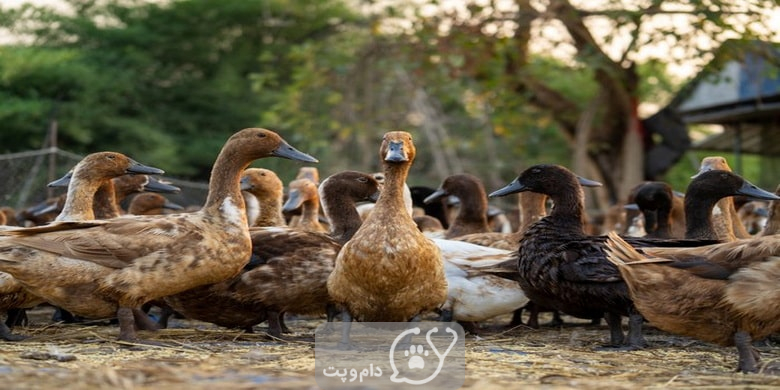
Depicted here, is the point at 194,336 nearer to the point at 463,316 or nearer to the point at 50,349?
the point at 50,349

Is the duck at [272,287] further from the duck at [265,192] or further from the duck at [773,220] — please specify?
the duck at [773,220]

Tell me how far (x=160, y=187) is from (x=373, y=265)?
9.82 ft

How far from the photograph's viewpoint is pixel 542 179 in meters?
7.29

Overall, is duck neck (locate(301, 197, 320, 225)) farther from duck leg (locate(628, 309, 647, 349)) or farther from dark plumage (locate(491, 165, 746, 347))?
duck leg (locate(628, 309, 647, 349))

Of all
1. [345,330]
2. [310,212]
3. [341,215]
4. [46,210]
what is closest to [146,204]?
[46,210]

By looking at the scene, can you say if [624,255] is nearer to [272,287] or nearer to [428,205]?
[272,287]

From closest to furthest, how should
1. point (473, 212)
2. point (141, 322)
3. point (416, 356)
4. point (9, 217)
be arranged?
point (416, 356), point (141, 322), point (473, 212), point (9, 217)

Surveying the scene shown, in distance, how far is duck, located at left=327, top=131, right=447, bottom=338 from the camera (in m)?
5.91

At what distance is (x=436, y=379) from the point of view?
4621 mm

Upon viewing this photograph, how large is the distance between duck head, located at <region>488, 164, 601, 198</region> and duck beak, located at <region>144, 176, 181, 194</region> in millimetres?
2617

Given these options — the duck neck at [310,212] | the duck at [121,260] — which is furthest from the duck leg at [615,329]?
the duck neck at [310,212]

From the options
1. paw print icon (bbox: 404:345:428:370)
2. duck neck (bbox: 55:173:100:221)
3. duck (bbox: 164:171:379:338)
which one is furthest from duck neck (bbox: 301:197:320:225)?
paw print icon (bbox: 404:345:428:370)

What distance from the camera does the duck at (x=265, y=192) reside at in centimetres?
810

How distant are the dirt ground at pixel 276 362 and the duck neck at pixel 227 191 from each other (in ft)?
2.52
